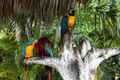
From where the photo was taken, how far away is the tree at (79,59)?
7051 millimetres

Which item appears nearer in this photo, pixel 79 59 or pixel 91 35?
pixel 79 59

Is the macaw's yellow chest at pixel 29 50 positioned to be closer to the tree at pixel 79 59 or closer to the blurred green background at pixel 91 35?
the blurred green background at pixel 91 35

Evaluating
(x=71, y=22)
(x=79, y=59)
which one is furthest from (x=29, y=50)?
(x=71, y=22)

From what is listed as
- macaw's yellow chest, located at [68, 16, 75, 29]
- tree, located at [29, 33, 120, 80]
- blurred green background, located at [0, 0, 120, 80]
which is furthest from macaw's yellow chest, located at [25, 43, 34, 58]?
macaw's yellow chest, located at [68, 16, 75, 29]

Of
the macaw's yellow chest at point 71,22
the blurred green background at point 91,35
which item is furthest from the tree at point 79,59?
the macaw's yellow chest at point 71,22

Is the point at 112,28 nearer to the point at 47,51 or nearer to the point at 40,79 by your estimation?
the point at 47,51

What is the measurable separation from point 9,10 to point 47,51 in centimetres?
451

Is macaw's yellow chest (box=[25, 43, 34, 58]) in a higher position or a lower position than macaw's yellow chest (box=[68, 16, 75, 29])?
lower

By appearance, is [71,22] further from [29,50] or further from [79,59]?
[29,50]

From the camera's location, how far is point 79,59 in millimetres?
7086

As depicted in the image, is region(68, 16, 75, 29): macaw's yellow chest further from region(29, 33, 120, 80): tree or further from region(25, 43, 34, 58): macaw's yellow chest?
region(25, 43, 34, 58): macaw's yellow chest

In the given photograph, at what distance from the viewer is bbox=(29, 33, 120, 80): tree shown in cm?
705

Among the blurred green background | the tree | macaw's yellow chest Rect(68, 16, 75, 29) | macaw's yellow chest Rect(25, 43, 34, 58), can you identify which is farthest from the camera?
macaw's yellow chest Rect(25, 43, 34, 58)

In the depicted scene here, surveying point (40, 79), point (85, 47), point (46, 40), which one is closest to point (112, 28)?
point (85, 47)
